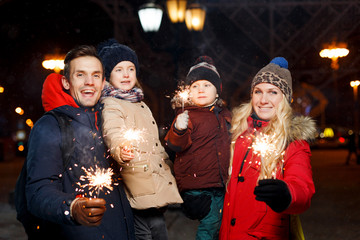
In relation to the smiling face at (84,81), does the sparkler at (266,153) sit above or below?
below

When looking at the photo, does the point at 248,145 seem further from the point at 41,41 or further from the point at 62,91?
the point at 41,41

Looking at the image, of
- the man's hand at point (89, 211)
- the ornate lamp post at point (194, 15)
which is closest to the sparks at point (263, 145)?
the man's hand at point (89, 211)

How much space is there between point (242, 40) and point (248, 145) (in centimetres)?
1916

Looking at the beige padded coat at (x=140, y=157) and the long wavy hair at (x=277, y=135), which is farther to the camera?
the beige padded coat at (x=140, y=157)

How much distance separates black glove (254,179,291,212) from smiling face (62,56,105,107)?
133 cm

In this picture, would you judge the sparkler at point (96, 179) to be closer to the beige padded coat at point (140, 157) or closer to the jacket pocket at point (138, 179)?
the beige padded coat at point (140, 157)

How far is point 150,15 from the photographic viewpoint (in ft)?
21.0

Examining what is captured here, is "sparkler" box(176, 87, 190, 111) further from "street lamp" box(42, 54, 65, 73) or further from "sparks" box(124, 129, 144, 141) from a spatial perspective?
"street lamp" box(42, 54, 65, 73)

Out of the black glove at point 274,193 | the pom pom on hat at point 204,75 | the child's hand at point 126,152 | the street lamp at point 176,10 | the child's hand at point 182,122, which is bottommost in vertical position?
the black glove at point 274,193

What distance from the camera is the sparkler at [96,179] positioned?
233 centimetres

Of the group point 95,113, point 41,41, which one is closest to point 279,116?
point 95,113

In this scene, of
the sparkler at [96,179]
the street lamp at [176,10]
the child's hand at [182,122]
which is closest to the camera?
the sparkler at [96,179]

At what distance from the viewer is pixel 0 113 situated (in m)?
30.7

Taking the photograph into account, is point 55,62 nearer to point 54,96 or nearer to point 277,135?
point 54,96
